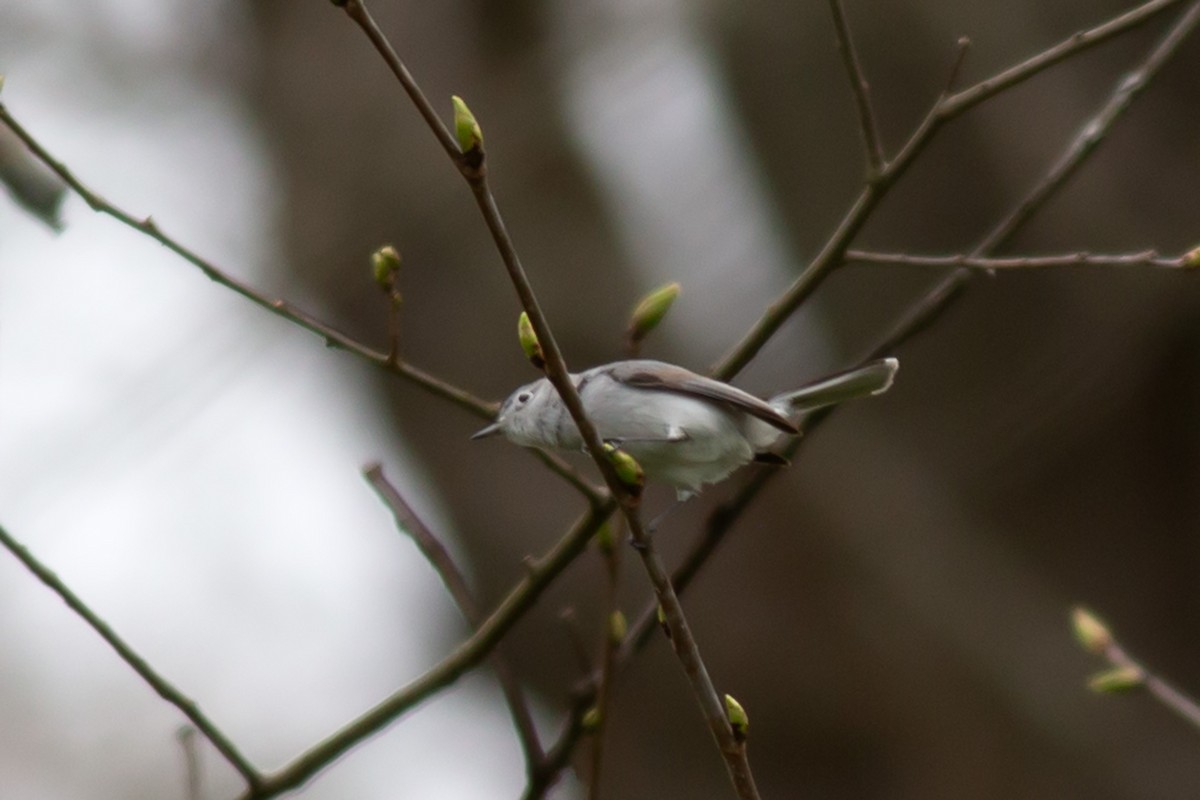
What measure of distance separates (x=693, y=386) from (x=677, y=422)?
8 cm

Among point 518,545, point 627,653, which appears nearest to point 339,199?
point 518,545

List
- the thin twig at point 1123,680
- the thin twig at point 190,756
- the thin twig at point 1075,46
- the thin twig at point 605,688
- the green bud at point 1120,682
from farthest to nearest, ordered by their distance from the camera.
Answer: the green bud at point 1120,682, the thin twig at point 1123,680, the thin twig at point 190,756, the thin twig at point 1075,46, the thin twig at point 605,688

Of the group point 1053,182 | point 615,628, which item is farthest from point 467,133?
point 1053,182

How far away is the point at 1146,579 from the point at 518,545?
2.43 metres

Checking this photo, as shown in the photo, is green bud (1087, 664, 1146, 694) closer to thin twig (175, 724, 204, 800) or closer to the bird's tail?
the bird's tail

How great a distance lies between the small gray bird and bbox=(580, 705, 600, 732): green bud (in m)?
0.47

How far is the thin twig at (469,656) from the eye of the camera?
2164 millimetres

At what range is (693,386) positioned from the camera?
2.34 metres

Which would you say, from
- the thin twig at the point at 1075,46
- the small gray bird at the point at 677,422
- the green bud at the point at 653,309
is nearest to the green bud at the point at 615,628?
the small gray bird at the point at 677,422

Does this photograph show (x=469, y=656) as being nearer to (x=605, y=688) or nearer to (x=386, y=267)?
(x=605, y=688)

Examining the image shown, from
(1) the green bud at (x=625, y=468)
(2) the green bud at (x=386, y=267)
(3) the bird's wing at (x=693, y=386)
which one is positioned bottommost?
(3) the bird's wing at (x=693, y=386)

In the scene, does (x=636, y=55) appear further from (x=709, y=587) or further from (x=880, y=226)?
(x=709, y=587)

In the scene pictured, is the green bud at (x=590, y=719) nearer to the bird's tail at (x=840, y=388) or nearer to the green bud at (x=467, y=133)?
the bird's tail at (x=840, y=388)

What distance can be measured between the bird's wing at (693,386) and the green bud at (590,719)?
588mm
